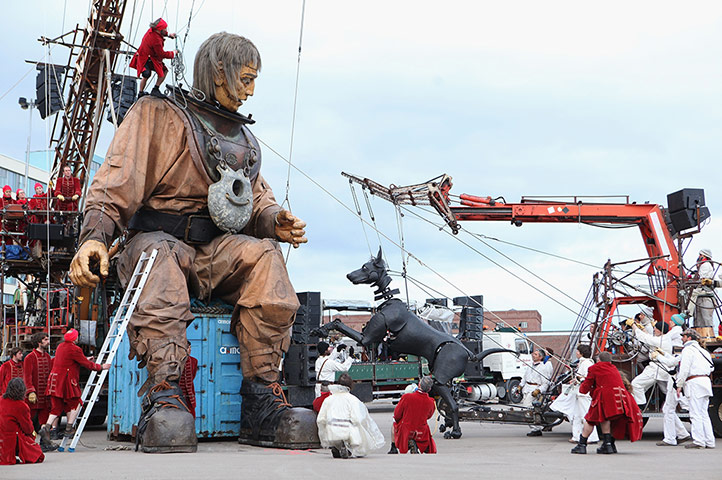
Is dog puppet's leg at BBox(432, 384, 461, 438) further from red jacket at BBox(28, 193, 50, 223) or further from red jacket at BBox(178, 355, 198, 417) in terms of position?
red jacket at BBox(28, 193, 50, 223)

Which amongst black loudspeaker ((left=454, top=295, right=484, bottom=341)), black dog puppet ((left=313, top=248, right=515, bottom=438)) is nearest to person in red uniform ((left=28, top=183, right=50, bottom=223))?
black dog puppet ((left=313, top=248, right=515, bottom=438))

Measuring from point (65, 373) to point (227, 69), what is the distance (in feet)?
12.0

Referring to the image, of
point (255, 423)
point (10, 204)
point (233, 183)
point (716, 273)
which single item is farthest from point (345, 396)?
point (10, 204)

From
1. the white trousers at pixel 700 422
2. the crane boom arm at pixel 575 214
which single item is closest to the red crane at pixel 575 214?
the crane boom arm at pixel 575 214

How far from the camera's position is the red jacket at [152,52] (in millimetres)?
7801

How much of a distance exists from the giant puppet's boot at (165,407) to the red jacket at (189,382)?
1.50ft

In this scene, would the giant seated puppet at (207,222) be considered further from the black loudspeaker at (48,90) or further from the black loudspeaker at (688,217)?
the black loudspeaker at (48,90)

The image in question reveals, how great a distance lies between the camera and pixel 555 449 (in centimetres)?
978

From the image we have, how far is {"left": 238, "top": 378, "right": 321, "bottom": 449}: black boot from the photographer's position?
706 cm

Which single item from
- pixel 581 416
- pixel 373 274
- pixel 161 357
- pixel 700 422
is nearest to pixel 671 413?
pixel 700 422

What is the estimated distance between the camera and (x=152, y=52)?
7840mm

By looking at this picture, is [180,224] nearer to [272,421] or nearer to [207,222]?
[207,222]

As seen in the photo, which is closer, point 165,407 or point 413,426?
point 165,407

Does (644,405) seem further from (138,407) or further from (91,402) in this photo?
(91,402)
